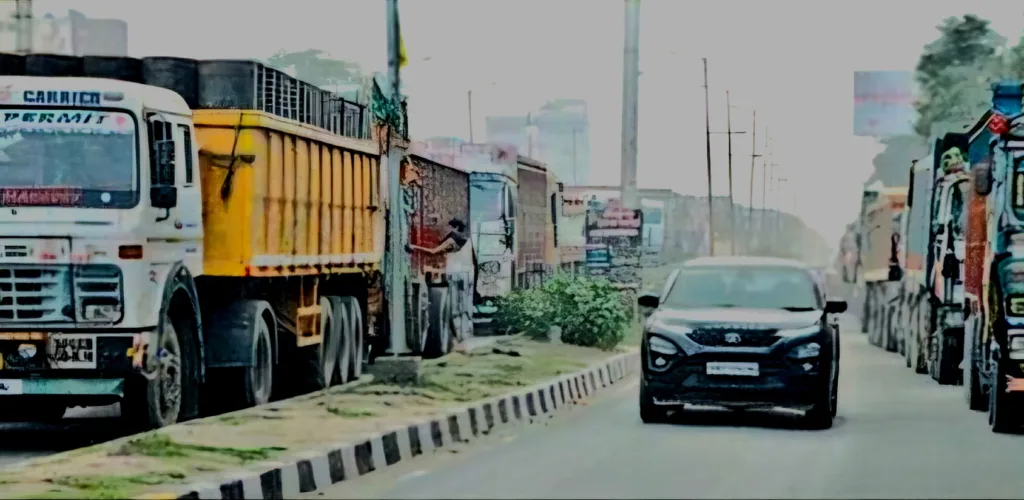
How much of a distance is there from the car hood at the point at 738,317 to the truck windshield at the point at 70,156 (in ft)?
16.0

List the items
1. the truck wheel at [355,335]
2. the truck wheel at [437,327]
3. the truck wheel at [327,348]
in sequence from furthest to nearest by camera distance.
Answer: the truck wheel at [437,327], the truck wheel at [355,335], the truck wheel at [327,348]

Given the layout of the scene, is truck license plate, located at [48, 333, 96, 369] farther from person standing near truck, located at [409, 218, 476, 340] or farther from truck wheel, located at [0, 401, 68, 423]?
person standing near truck, located at [409, 218, 476, 340]

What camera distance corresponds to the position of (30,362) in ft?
50.2

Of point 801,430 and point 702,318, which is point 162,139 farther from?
point 801,430

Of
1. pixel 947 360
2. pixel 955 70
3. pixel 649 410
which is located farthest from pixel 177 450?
pixel 955 70

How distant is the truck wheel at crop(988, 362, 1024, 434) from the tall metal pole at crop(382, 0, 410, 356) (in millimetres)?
6062

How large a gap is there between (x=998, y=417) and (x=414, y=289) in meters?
12.1

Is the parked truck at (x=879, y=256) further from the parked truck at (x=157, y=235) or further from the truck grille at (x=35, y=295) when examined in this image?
the truck grille at (x=35, y=295)

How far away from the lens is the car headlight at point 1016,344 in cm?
1638

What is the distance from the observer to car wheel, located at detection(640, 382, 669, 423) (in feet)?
57.7

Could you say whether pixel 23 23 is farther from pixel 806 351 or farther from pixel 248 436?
pixel 248 436

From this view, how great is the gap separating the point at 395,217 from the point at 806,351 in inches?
210

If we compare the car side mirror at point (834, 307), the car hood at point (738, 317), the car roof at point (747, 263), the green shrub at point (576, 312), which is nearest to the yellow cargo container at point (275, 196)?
the car hood at point (738, 317)

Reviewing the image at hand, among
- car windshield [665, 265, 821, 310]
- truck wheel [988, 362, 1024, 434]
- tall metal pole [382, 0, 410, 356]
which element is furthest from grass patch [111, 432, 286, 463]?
tall metal pole [382, 0, 410, 356]
